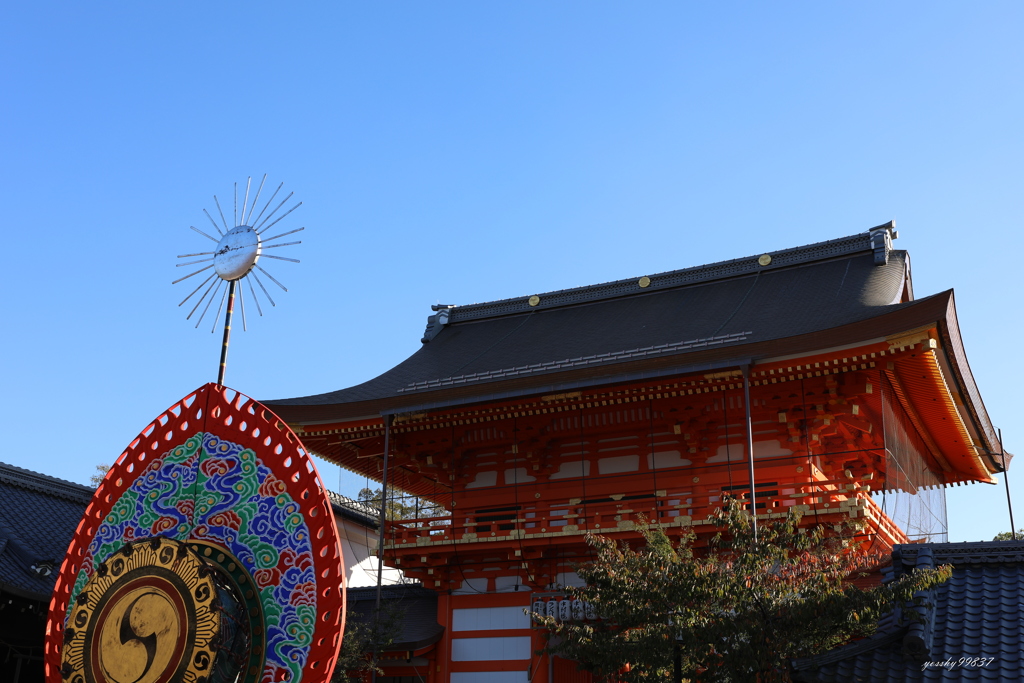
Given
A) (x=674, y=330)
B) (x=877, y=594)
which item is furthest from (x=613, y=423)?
(x=877, y=594)

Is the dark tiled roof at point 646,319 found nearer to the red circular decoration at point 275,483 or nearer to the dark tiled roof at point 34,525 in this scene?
the dark tiled roof at point 34,525

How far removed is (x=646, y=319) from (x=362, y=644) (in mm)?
8752

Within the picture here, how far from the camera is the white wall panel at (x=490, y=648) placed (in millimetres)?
15609

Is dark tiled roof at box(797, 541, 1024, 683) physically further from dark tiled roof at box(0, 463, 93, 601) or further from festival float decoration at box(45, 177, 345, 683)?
dark tiled roof at box(0, 463, 93, 601)

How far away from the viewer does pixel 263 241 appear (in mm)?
9438

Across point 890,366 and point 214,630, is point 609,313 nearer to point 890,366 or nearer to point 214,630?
point 890,366

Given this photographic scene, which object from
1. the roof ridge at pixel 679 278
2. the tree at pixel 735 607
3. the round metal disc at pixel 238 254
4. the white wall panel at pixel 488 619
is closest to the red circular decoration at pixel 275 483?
the round metal disc at pixel 238 254

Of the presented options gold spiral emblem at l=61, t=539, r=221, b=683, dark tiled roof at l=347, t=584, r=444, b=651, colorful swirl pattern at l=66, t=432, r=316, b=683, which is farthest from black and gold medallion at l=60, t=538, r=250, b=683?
dark tiled roof at l=347, t=584, r=444, b=651

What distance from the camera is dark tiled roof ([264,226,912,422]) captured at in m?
15.7

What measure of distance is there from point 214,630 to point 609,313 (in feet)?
46.5

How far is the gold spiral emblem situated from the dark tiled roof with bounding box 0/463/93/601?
7740 mm

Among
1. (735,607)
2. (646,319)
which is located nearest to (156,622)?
(735,607)

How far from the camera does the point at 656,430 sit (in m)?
16.2

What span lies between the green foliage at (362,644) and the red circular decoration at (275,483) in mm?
5049
